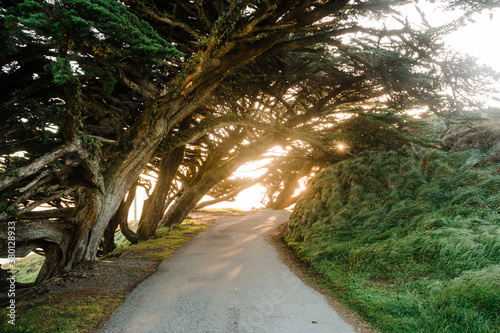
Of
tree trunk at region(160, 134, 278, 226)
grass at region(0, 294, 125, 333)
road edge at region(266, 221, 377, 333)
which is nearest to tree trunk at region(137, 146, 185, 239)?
tree trunk at region(160, 134, 278, 226)

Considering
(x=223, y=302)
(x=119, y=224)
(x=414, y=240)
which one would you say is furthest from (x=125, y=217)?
(x=414, y=240)

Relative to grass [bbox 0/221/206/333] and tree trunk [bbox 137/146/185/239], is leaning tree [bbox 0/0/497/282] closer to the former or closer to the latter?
grass [bbox 0/221/206/333]

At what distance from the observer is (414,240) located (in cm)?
457

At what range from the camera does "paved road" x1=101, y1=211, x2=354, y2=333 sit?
3113 millimetres

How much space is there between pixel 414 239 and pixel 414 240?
31mm

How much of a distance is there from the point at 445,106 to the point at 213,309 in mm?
6862

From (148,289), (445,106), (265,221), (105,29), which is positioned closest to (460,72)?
(445,106)

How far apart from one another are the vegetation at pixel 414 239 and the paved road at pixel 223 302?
0.74 metres

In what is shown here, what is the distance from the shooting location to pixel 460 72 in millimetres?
5434

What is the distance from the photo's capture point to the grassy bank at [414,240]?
307 cm

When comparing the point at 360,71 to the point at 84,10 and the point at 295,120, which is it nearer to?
the point at 295,120

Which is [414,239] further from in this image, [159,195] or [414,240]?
[159,195]

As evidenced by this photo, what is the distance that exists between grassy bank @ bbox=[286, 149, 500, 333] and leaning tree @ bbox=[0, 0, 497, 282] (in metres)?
2.08

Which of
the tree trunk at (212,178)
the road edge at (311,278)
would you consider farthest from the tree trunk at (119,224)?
the road edge at (311,278)
